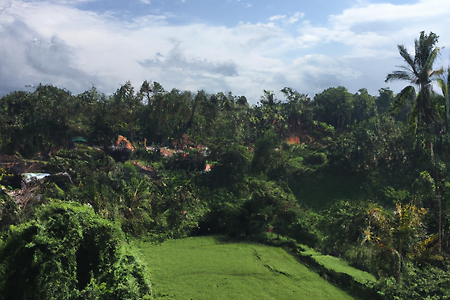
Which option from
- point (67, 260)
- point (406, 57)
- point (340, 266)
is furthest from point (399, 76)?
point (67, 260)

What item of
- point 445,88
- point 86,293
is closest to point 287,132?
point 445,88

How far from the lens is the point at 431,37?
16.3 m

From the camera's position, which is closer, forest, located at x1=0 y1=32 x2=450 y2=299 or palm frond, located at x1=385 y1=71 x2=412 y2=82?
forest, located at x1=0 y1=32 x2=450 y2=299

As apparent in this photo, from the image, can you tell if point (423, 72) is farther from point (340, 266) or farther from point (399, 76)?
point (340, 266)

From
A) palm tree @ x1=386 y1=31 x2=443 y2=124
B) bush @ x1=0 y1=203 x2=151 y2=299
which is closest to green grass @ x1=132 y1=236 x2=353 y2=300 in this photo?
bush @ x1=0 y1=203 x2=151 y2=299

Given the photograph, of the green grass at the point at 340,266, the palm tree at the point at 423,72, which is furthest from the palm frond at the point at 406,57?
the green grass at the point at 340,266

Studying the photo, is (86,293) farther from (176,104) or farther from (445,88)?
(176,104)

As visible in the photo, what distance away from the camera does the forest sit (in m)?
10.1

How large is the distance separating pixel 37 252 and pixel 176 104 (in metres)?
31.2

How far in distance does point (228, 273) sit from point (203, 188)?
1297cm

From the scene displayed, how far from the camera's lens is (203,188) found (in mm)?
28250

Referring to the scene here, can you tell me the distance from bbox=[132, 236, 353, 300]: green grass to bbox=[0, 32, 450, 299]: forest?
1.72m

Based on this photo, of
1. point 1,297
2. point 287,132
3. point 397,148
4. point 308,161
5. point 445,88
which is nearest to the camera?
point 1,297

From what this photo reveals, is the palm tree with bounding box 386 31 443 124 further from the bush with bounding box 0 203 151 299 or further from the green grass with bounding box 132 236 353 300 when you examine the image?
the bush with bounding box 0 203 151 299
